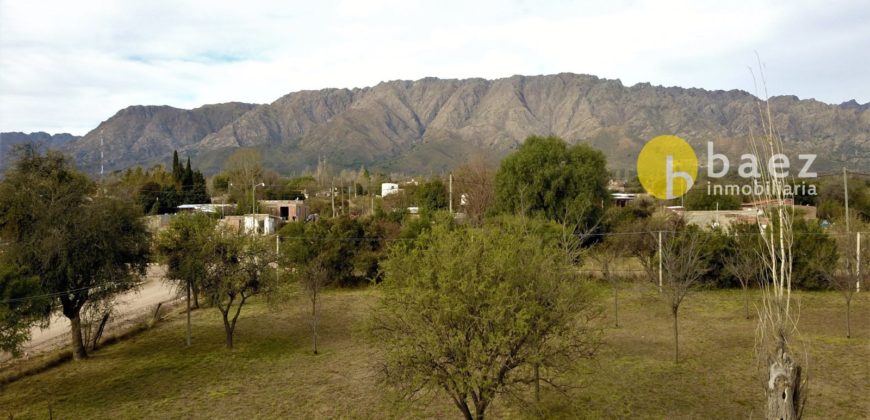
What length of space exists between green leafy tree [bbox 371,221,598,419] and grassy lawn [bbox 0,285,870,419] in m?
0.98

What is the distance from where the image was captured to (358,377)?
14.0 metres

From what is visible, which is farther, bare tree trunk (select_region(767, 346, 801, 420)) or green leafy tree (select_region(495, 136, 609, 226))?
green leafy tree (select_region(495, 136, 609, 226))

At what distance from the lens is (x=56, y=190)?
15820 mm

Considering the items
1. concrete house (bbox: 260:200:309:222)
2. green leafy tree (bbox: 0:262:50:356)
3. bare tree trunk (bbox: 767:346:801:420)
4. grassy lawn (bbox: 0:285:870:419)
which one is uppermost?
concrete house (bbox: 260:200:309:222)

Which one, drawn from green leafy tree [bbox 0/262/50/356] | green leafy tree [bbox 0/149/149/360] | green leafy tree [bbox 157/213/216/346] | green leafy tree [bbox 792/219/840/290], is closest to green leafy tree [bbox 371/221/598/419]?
green leafy tree [bbox 0/262/50/356]

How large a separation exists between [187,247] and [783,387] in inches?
699

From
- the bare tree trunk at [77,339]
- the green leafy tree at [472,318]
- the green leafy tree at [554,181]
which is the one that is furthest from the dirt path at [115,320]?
the green leafy tree at [554,181]

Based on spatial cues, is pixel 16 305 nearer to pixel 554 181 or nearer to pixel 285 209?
pixel 554 181

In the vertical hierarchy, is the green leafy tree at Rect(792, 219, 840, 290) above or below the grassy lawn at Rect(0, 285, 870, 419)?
above

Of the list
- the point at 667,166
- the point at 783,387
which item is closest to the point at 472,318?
the point at 783,387

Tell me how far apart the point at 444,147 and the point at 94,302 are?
608ft

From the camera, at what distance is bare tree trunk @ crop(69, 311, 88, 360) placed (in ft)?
53.3

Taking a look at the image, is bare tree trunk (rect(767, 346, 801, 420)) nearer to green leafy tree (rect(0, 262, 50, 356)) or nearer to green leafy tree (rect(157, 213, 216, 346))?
green leafy tree (rect(0, 262, 50, 356))

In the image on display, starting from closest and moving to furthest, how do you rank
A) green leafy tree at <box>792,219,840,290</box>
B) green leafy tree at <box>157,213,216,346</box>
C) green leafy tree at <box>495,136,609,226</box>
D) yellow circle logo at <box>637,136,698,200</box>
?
green leafy tree at <box>157,213,216,346</box>
green leafy tree at <box>792,219,840,290</box>
green leafy tree at <box>495,136,609,226</box>
yellow circle logo at <box>637,136,698,200</box>
